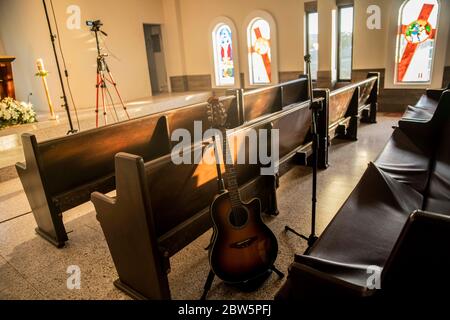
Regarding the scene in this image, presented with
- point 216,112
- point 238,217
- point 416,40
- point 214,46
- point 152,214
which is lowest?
point 238,217

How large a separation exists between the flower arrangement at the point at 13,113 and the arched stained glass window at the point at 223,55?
4.27 metres

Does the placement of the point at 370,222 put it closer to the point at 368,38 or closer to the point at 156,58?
the point at 368,38

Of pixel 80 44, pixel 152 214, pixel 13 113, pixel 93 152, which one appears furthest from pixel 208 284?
pixel 80 44

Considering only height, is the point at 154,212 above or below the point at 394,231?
above

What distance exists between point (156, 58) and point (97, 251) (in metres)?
7.32

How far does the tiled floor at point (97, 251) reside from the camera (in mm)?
1741

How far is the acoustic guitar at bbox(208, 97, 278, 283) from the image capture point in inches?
60.7

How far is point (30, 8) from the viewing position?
551 centimetres

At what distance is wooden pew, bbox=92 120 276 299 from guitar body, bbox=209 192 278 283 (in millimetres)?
200

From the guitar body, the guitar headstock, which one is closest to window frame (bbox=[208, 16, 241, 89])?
the guitar headstock

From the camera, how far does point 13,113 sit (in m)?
4.67

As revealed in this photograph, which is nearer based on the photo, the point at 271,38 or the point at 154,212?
the point at 154,212

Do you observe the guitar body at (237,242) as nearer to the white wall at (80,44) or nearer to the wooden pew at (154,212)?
the wooden pew at (154,212)

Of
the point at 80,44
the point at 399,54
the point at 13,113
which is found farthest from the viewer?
the point at 80,44
